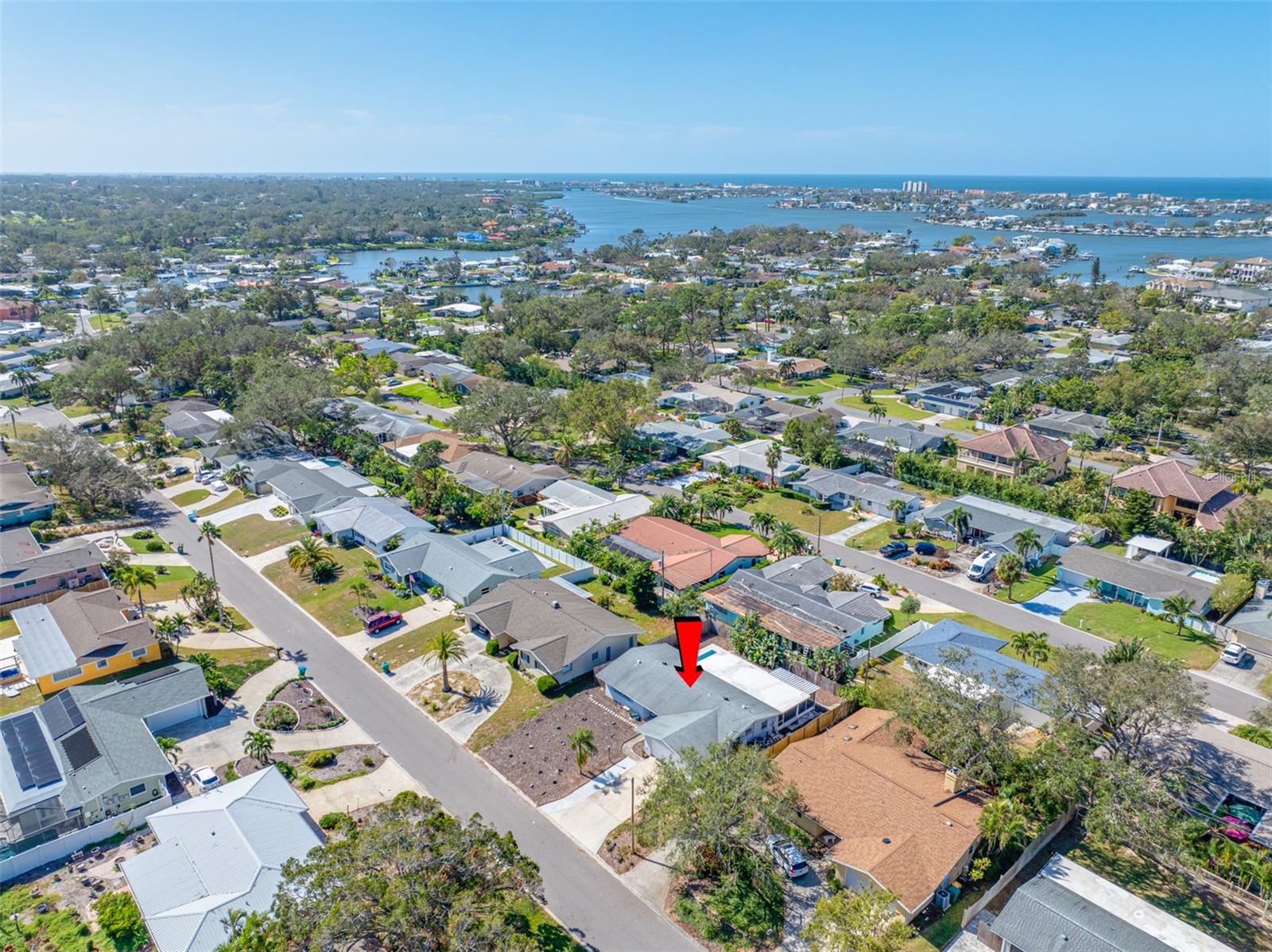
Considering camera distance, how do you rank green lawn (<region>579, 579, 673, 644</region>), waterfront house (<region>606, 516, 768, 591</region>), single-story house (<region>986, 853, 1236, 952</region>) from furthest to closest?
1. waterfront house (<region>606, 516, 768, 591</region>)
2. green lawn (<region>579, 579, 673, 644</region>)
3. single-story house (<region>986, 853, 1236, 952</region>)

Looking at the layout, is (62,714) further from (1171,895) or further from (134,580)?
(1171,895)

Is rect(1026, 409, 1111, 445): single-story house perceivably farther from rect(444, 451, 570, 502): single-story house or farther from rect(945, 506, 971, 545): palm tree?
rect(444, 451, 570, 502): single-story house

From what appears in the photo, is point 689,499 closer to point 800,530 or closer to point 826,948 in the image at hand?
point 800,530

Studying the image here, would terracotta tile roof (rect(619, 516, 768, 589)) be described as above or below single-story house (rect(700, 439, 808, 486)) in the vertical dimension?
below

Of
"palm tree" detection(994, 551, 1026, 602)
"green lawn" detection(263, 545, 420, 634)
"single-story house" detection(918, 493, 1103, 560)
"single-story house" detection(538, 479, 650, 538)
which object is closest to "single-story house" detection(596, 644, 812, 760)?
"green lawn" detection(263, 545, 420, 634)

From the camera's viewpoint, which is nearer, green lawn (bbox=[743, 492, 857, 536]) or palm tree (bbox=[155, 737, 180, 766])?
palm tree (bbox=[155, 737, 180, 766])

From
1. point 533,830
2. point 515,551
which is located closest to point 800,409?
point 515,551

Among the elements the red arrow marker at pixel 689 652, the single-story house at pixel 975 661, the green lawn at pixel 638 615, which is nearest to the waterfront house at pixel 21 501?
the green lawn at pixel 638 615
